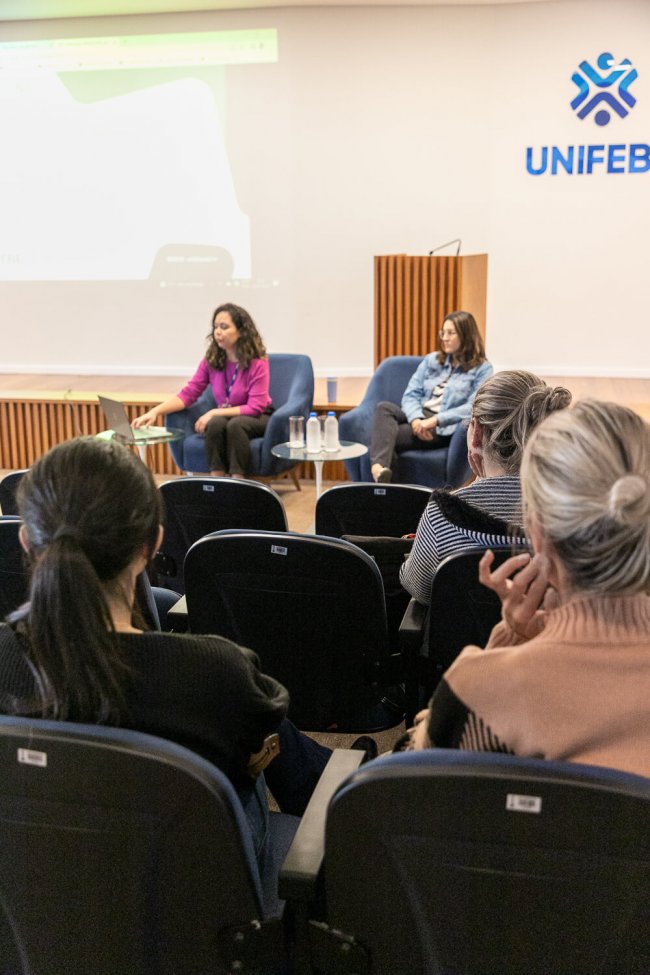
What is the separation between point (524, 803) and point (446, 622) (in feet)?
3.53

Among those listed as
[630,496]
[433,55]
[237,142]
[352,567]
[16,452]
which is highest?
[433,55]

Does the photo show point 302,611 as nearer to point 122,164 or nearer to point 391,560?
point 391,560

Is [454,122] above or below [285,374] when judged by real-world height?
above

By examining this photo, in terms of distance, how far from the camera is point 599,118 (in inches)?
307

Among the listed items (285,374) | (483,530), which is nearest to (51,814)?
(483,530)

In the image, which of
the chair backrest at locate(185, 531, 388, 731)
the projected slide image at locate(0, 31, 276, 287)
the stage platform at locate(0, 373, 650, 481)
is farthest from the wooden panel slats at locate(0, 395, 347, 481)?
Result: the chair backrest at locate(185, 531, 388, 731)

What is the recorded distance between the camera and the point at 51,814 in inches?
46.7

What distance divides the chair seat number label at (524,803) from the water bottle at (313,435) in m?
3.97

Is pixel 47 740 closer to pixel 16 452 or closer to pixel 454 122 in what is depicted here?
pixel 16 452

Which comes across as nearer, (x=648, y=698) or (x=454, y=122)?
(x=648, y=698)

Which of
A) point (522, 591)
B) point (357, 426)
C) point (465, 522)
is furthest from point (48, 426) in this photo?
point (522, 591)

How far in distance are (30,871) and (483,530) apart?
118 cm

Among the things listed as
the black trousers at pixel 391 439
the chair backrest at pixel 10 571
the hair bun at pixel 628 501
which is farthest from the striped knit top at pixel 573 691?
the black trousers at pixel 391 439

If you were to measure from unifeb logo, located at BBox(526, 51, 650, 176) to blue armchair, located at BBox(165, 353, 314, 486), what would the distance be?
351 cm
